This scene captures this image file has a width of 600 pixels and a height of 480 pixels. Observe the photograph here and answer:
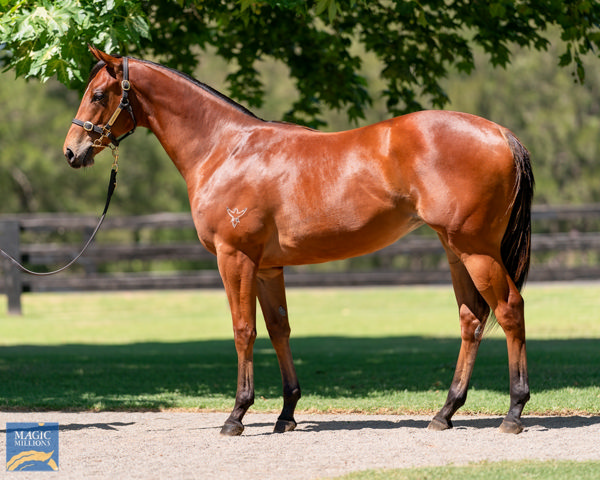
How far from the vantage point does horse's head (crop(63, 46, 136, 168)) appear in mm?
5934

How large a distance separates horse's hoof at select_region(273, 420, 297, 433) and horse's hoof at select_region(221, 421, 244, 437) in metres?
0.25

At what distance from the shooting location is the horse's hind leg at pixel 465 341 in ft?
18.7

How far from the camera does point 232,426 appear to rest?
5.68 m

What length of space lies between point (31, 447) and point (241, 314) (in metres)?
1.58

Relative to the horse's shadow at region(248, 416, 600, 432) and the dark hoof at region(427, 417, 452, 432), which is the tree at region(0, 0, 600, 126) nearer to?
the horse's shadow at region(248, 416, 600, 432)

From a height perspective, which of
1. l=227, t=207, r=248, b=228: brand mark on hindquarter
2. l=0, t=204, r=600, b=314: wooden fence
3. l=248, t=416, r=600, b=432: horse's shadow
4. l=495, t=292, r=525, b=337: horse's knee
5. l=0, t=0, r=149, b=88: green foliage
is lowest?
l=0, t=204, r=600, b=314: wooden fence

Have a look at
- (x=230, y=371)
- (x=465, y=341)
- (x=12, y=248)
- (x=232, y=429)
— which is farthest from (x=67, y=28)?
(x=12, y=248)

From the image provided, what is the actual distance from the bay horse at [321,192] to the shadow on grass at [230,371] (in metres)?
1.30

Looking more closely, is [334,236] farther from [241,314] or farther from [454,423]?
[454,423]

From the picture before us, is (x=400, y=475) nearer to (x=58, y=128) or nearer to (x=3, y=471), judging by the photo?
(x=3, y=471)

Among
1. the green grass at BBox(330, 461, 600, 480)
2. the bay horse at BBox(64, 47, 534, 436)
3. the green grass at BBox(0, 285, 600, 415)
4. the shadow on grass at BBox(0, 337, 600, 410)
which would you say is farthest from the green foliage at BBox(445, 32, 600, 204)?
the green grass at BBox(330, 461, 600, 480)

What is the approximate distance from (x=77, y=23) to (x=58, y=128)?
66.2ft

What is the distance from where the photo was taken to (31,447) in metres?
5.19

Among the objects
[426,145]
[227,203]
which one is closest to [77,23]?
[227,203]
